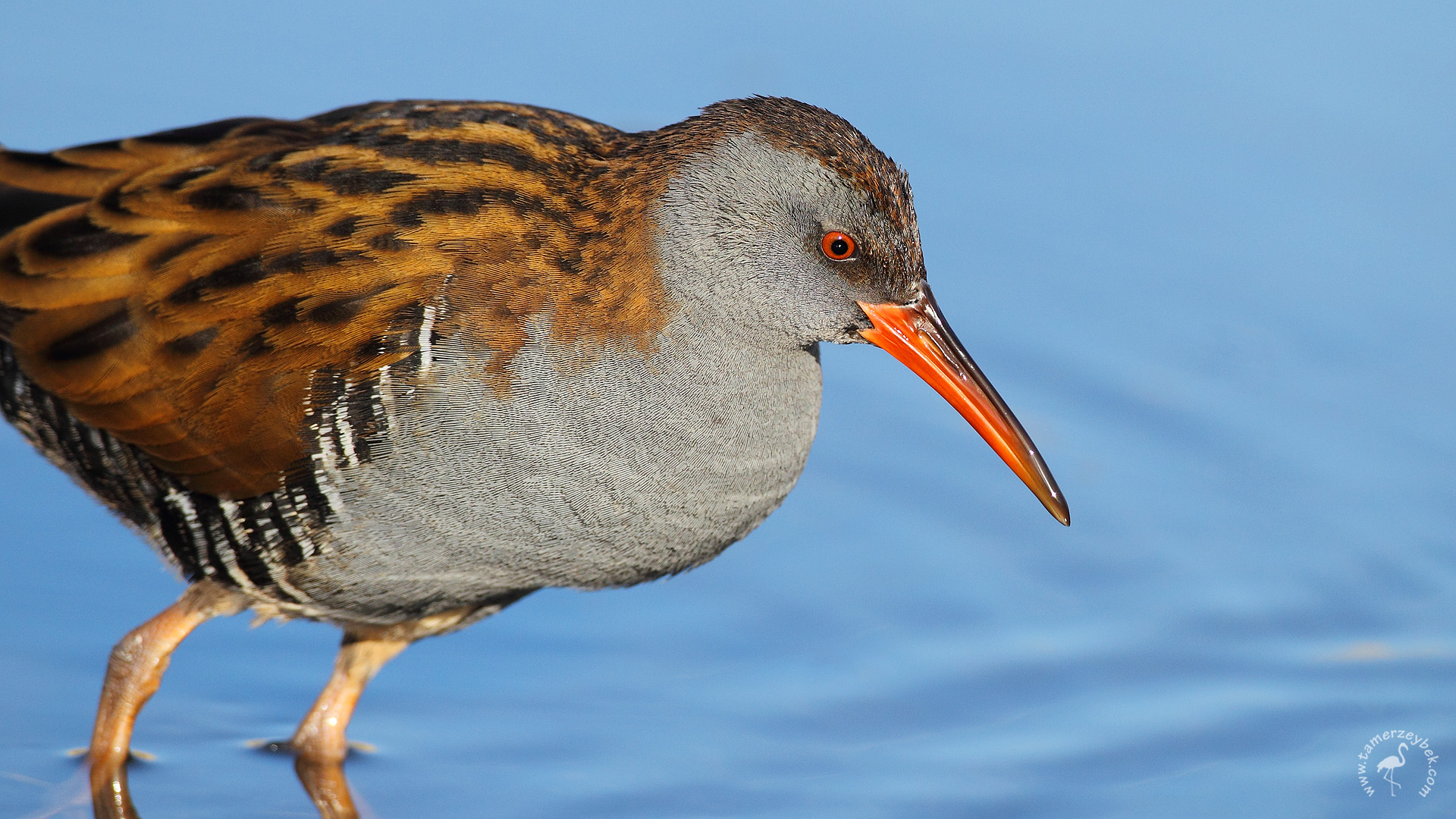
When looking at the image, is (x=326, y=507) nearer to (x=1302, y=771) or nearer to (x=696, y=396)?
(x=696, y=396)

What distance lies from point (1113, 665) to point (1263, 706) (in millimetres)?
449

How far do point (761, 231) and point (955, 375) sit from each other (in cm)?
59

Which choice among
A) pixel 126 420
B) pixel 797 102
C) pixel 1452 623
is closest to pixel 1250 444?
pixel 1452 623

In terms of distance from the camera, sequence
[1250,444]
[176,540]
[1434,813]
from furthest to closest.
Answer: [1250,444], [1434,813], [176,540]

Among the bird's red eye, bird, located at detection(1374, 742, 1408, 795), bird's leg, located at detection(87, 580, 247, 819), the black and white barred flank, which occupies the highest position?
the bird's red eye

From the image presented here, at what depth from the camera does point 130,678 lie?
15.8 ft

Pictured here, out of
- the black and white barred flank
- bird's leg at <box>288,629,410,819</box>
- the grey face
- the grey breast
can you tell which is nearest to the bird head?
the grey face

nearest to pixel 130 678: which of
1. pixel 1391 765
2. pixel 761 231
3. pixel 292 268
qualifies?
pixel 292 268

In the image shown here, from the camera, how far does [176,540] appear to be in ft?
14.7

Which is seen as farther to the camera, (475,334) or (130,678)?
(130,678)

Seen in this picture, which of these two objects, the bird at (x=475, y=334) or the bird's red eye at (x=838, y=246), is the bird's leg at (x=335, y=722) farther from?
the bird's red eye at (x=838, y=246)

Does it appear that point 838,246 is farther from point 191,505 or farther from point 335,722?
point 335,722

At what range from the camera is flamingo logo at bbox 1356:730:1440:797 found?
5039 millimetres

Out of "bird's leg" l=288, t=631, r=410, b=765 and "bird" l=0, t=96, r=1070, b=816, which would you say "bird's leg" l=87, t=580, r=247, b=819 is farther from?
"bird's leg" l=288, t=631, r=410, b=765
